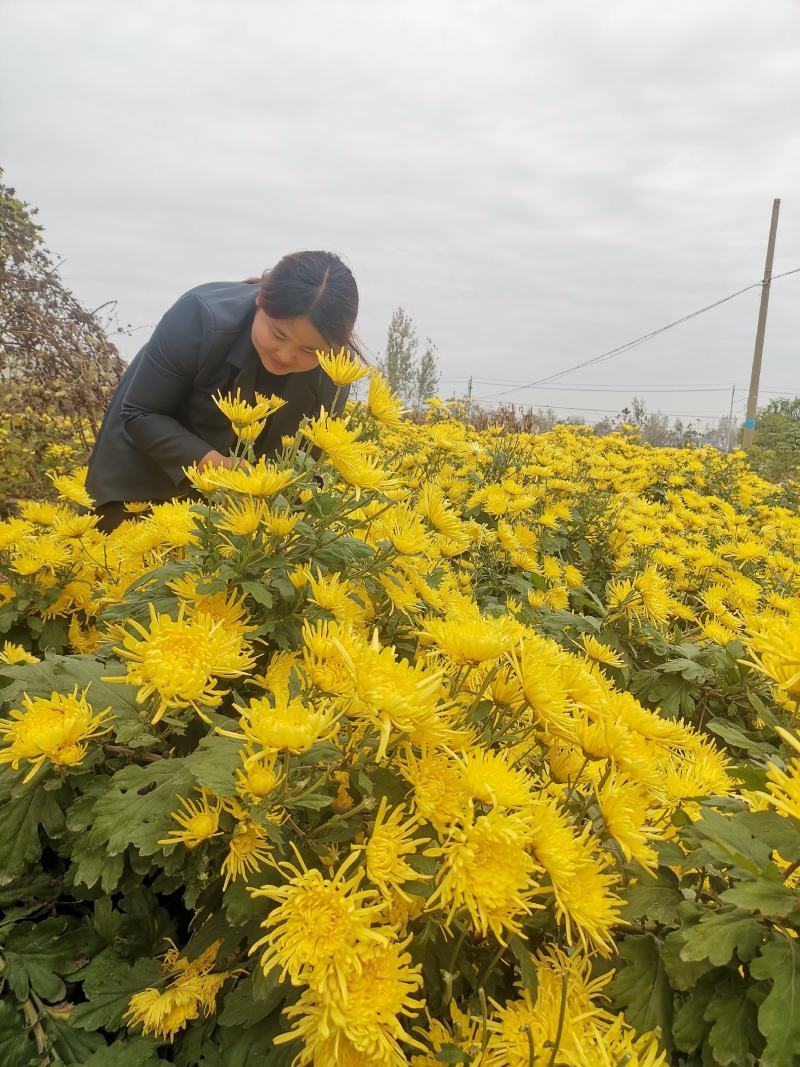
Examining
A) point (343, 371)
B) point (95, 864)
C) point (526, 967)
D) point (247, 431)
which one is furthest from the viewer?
point (343, 371)

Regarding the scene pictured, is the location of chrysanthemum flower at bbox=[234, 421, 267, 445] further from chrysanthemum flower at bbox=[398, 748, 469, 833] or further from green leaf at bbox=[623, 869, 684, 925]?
green leaf at bbox=[623, 869, 684, 925]

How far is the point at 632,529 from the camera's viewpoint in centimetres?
337

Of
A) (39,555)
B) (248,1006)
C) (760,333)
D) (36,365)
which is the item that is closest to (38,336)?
(36,365)

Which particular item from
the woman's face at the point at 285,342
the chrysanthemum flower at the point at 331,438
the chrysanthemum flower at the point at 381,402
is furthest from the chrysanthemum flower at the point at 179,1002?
the woman's face at the point at 285,342

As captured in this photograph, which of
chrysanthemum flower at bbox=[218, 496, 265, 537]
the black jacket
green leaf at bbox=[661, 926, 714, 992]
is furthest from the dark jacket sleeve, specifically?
green leaf at bbox=[661, 926, 714, 992]

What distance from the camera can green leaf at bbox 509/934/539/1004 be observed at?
2.43 ft

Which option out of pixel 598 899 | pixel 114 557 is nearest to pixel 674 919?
pixel 598 899

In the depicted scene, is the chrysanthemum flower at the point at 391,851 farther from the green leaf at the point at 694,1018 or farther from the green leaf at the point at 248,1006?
the green leaf at the point at 694,1018

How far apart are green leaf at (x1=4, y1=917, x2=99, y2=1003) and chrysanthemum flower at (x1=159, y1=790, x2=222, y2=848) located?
434 mm

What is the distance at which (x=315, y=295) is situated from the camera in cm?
219

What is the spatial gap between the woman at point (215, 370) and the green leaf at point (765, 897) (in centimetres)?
169

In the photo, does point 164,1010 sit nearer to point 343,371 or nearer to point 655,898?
point 655,898

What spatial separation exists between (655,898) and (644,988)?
102 mm

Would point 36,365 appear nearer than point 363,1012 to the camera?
No
